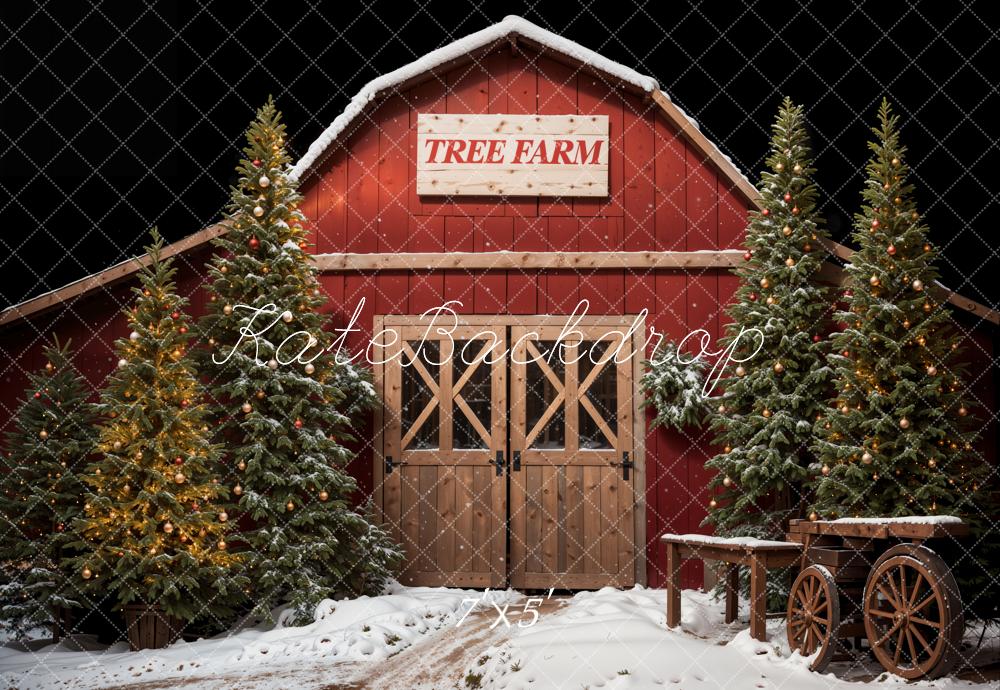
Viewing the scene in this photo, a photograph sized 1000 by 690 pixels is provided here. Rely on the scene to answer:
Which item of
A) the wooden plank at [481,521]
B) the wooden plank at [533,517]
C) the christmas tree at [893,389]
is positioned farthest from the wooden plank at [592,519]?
the christmas tree at [893,389]

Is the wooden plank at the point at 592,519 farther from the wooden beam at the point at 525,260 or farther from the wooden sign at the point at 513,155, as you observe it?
the wooden sign at the point at 513,155

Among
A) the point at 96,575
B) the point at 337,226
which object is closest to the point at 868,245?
the point at 337,226

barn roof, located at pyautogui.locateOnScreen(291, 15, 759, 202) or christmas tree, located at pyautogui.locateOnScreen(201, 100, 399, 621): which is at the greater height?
barn roof, located at pyautogui.locateOnScreen(291, 15, 759, 202)

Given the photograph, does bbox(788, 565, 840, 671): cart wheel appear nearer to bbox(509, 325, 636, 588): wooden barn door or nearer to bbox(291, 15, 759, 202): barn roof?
bbox(509, 325, 636, 588): wooden barn door

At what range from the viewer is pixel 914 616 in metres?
6.38

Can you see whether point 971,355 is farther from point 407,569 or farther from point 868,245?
point 407,569

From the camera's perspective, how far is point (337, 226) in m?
10.6

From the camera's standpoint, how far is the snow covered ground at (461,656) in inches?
254

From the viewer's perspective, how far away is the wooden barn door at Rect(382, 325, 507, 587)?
1008cm

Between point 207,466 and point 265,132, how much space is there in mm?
3109

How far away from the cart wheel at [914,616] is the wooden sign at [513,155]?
201 inches

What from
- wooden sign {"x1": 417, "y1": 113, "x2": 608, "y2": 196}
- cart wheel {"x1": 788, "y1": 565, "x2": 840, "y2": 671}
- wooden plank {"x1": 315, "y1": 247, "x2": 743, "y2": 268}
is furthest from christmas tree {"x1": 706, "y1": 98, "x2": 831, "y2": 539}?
wooden sign {"x1": 417, "y1": 113, "x2": 608, "y2": 196}

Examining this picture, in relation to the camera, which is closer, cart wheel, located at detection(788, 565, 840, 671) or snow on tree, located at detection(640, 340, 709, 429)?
cart wheel, located at detection(788, 565, 840, 671)

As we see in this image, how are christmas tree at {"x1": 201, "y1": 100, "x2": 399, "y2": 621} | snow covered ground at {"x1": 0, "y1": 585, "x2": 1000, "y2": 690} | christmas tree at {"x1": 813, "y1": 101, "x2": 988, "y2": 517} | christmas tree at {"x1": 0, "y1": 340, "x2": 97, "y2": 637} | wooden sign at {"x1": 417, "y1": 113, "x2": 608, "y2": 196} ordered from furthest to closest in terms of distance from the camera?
wooden sign at {"x1": 417, "y1": 113, "x2": 608, "y2": 196} → christmas tree at {"x1": 201, "y1": 100, "x2": 399, "y2": 621} → christmas tree at {"x1": 0, "y1": 340, "x2": 97, "y2": 637} → christmas tree at {"x1": 813, "y1": 101, "x2": 988, "y2": 517} → snow covered ground at {"x1": 0, "y1": 585, "x2": 1000, "y2": 690}
